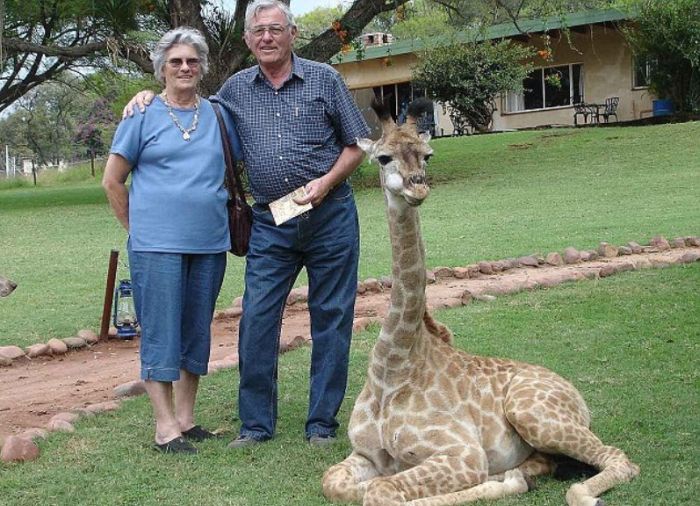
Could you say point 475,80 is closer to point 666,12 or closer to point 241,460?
point 666,12

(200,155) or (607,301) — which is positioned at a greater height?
(200,155)

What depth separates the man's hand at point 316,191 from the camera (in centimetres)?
607

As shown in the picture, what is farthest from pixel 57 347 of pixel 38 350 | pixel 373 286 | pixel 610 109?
pixel 610 109

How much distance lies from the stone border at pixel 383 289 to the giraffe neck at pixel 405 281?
2376 mm

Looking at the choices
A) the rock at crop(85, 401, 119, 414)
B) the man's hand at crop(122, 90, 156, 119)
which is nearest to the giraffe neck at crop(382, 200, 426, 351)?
the man's hand at crop(122, 90, 156, 119)

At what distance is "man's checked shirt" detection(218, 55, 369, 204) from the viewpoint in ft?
20.3

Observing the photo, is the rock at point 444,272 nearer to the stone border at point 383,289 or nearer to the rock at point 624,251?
the stone border at point 383,289

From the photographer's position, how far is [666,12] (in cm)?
3056

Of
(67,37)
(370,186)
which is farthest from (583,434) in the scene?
(67,37)

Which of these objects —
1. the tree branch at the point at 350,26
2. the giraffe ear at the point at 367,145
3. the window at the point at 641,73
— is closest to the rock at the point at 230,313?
the giraffe ear at the point at 367,145

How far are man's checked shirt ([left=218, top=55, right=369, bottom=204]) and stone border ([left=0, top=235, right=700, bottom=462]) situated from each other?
79.5 inches

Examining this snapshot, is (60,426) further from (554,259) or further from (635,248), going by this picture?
(635,248)

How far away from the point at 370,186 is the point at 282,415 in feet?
54.0

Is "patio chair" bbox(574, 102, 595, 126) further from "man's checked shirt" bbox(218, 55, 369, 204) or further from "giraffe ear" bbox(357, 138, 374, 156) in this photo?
"giraffe ear" bbox(357, 138, 374, 156)
